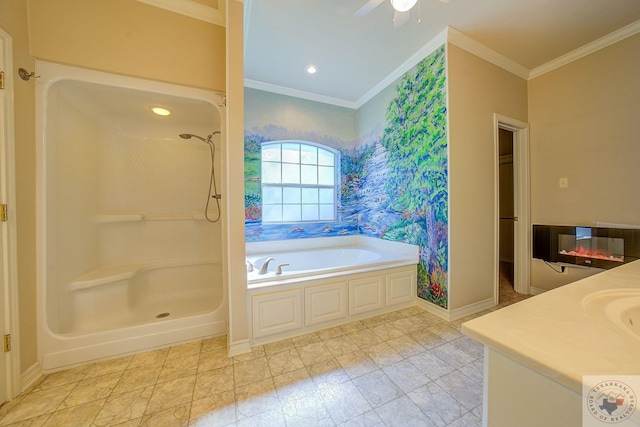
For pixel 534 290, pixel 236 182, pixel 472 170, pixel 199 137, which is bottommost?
pixel 534 290

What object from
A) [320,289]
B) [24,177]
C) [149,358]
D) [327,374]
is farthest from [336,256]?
[24,177]

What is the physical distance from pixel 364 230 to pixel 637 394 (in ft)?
9.77

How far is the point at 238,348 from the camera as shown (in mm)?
1674

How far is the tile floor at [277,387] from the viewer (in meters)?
1.17

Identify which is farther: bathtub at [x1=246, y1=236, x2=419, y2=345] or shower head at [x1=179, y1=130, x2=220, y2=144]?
shower head at [x1=179, y1=130, x2=220, y2=144]

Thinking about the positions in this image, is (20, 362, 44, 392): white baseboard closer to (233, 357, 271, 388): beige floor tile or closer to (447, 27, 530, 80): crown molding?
(233, 357, 271, 388): beige floor tile

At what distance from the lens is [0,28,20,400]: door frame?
4.08ft

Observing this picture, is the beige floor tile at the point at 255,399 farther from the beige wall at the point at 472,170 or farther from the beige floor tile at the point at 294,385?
the beige wall at the point at 472,170

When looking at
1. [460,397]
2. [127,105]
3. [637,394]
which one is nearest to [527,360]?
[637,394]

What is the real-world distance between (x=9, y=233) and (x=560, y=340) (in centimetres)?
249

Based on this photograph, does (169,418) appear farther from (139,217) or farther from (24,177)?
(139,217)

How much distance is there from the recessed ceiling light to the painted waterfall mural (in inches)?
33.6

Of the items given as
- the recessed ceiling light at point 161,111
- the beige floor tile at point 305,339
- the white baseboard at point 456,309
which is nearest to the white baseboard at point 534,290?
the white baseboard at point 456,309

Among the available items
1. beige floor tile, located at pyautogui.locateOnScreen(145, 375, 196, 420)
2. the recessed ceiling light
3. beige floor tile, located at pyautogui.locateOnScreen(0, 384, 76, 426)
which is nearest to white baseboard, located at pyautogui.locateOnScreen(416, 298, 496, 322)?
beige floor tile, located at pyautogui.locateOnScreen(145, 375, 196, 420)
